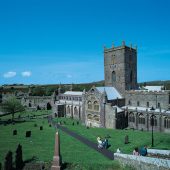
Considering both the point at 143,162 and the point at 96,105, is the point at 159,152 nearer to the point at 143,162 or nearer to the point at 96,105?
the point at 143,162

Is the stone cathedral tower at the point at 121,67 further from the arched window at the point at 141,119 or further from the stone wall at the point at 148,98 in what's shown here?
the arched window at the point at 141,119

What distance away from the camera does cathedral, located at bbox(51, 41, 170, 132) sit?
1788 inches

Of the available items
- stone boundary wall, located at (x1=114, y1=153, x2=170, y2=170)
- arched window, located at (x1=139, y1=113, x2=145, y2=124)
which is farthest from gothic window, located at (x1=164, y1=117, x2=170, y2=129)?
stone boundary wall, located at (x1=114, y1=153, x2=170, y2=170)

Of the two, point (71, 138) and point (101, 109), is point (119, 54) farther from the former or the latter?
point (71, 138)

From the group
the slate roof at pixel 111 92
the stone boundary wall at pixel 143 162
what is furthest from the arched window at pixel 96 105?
the stone boundary wall at pixel 143 162

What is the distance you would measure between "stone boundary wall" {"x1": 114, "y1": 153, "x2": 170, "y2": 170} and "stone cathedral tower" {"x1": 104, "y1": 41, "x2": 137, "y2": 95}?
30.8 meters

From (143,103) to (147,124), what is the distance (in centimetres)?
606

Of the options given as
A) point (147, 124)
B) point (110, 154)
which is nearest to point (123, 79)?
point (147, 124)

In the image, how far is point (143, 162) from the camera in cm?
2248

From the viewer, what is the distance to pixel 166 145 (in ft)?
103

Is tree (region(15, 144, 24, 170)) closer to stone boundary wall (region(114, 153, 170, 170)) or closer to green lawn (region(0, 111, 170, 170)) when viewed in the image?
green lawn (region(0, 111, 170, 170))

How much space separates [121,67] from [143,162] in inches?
1345

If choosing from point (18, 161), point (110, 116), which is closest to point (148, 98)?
point (110, 116)

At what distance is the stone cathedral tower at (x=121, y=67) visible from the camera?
5409 centimetres
